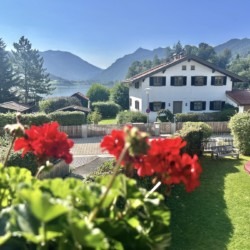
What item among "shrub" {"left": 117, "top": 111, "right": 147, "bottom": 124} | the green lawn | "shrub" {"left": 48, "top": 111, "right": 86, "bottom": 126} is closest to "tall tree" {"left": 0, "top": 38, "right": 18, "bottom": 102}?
"shrub" {"left": 48, "top": 111, "right": 86, "bottom": 126}

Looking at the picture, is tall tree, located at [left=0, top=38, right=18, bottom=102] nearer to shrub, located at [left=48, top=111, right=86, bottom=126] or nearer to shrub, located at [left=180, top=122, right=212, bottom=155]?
shrub, located at [left=48, top=111, right=86, bottom=126]

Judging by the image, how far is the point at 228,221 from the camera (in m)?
8.52

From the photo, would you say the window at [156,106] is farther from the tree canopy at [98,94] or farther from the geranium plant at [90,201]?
the geranium plant at [90,201]

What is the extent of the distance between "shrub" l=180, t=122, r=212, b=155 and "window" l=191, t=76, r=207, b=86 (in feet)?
47.6

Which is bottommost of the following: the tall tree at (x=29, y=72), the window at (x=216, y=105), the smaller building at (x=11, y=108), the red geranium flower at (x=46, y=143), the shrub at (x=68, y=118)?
the shrub at (x=68, y=118)

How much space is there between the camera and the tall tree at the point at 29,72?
159ft

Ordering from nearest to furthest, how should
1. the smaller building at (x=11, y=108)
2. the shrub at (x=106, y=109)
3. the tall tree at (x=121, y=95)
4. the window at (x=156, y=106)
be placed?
1. the window at (x=156, y=106)
2. the smaller building at (x=11, y=108)
3. the shrub at (x=106, y=109)
4. the tall tree at (x=121, y=95)

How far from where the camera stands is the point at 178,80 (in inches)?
1208

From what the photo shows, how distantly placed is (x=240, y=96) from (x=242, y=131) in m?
14.1

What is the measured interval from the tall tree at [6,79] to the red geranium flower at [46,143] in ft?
139

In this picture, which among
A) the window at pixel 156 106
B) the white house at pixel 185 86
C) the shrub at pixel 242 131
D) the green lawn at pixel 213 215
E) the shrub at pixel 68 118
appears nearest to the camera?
the green lawn at pixel 213 215

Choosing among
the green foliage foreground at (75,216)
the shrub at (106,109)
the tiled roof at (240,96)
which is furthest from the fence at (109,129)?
the green foliage foreground at (75,216)

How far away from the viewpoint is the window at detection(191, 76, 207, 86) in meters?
30.7

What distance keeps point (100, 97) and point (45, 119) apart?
79.5 feet
